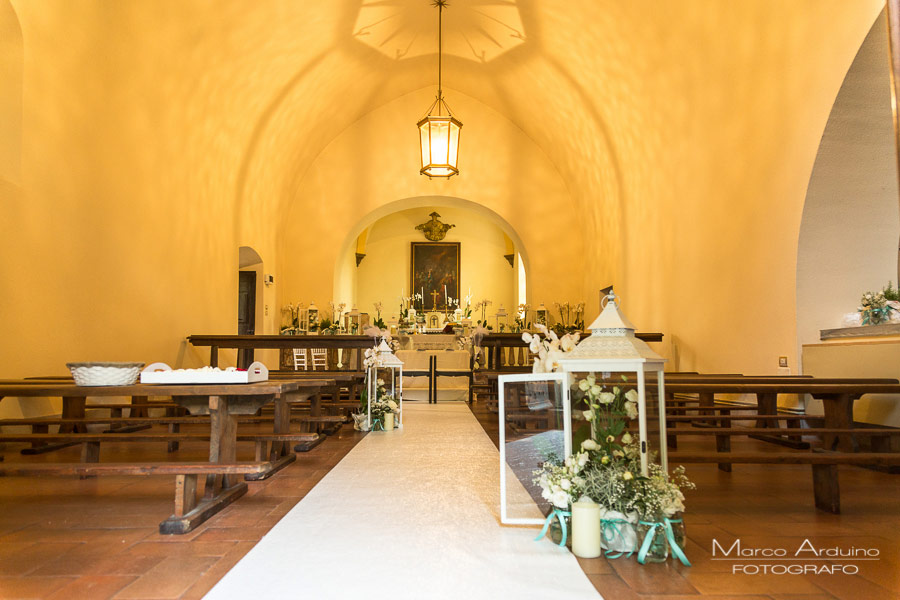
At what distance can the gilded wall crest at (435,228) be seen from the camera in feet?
55.6

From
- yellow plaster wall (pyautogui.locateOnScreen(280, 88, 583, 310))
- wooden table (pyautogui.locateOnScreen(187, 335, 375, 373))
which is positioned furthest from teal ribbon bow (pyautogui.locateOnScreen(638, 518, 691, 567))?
yellow plaster wall (pyautogui.locateOnScreen(280, 88, 583, 310))

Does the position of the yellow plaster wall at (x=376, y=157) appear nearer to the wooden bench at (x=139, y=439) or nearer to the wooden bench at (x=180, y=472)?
the wooden bench at (x=139, y=439)

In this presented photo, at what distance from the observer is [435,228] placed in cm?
1695

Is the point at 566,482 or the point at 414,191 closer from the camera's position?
the point at 566,482

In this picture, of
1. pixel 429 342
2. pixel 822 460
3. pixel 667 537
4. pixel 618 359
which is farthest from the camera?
pixel 429 342

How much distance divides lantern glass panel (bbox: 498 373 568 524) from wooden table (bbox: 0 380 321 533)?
1.02 metres

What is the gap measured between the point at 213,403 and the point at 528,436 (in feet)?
4.81

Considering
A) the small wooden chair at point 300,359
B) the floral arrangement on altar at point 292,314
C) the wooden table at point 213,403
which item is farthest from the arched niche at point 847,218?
the floral arrangement on altar at point 292,314

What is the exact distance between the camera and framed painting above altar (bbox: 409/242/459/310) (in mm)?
17156

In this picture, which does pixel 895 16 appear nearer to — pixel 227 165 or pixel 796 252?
pixel 796 252

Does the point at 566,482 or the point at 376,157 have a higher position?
the point at 376,157

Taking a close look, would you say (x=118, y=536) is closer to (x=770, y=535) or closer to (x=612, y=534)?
(x=612, y=534)

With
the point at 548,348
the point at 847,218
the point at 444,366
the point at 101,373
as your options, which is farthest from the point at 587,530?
the point at 444,366

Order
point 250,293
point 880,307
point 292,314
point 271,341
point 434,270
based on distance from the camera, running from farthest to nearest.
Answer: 1. point 434,270
2. point 292,314
3. point 250,293
4. point 271,341
5. point 880,307
